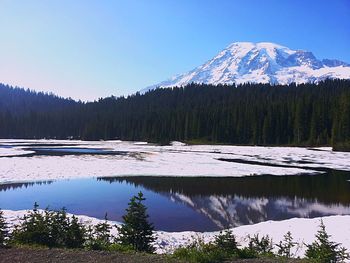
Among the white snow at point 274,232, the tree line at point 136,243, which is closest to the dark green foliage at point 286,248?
the tree line at point 136,243

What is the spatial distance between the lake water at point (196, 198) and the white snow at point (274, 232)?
6.10 ft

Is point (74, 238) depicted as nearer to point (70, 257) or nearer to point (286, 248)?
point (70, 257)

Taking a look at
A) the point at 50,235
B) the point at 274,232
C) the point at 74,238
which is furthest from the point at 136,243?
the point at 274,232

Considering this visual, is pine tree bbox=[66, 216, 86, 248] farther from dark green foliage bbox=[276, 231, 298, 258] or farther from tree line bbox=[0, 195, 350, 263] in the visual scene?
dark green foliage bbox=[276, 231, 298, 258]

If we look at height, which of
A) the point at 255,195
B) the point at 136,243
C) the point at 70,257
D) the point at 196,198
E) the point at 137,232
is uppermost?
the point at 137,232

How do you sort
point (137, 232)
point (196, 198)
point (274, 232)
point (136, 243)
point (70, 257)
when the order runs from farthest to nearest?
point (196, 198)
point (274, 232)
point (137, 232)
point (136, 243)
point (70, 257)

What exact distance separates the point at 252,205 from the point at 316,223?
23.0 feet

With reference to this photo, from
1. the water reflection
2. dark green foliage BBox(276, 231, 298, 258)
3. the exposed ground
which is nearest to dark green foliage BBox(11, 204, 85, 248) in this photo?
the exposed ground

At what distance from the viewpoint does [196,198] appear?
28.2m

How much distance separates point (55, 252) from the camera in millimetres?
10719

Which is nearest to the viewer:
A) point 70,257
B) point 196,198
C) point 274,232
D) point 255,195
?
point 70,257

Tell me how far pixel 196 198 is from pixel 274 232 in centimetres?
1063

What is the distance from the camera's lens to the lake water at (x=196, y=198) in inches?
884

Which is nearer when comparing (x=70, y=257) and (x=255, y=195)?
(x=70, y=257)
